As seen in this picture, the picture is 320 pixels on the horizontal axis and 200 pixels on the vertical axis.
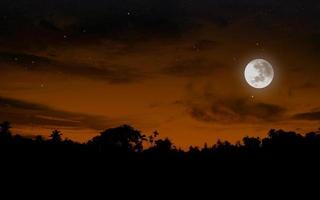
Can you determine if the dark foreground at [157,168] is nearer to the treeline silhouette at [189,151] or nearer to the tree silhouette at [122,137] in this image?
the treeline silhouette at [189,151]

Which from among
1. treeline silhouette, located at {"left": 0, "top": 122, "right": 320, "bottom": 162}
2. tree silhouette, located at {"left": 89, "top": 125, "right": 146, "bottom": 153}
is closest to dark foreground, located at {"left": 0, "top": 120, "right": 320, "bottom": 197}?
treeline silhouette, located at {"left": 0, "top": 122, "right": 320, "bottom": 162}

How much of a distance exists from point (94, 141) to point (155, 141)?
1312 cm

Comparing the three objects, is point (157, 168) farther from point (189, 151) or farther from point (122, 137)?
point (122, 137)

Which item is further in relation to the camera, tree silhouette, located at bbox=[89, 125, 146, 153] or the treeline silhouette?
tree silhouette, located at bbox=[89, 125, 146, 153]

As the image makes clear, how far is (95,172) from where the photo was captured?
5931 cm

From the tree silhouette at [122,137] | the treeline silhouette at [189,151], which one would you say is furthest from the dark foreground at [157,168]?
the tree silhouette at [122,137]

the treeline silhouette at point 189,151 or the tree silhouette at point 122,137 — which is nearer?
the treeline silhouette at point 189,151

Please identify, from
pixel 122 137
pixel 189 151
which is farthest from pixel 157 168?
pixel 122 137

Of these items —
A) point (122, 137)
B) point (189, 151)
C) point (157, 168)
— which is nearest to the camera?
point (157, 168)

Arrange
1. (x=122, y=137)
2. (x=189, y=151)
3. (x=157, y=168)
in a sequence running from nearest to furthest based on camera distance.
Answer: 1. (x=157, y=168)
2. (x=189, y=151)
3. (x=122, y=137)

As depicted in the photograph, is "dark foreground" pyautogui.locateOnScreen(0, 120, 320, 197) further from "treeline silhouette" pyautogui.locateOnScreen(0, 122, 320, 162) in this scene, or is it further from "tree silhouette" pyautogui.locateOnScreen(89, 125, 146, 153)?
"tree silhouette" pyautogui.locateOnScreen(89, 125, 146, 153)

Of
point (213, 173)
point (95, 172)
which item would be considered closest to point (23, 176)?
point (95, 172)

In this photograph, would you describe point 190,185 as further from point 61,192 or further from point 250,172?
point 61,192

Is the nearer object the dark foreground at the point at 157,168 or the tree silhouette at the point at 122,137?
the dark foreground at the point at 157,168
